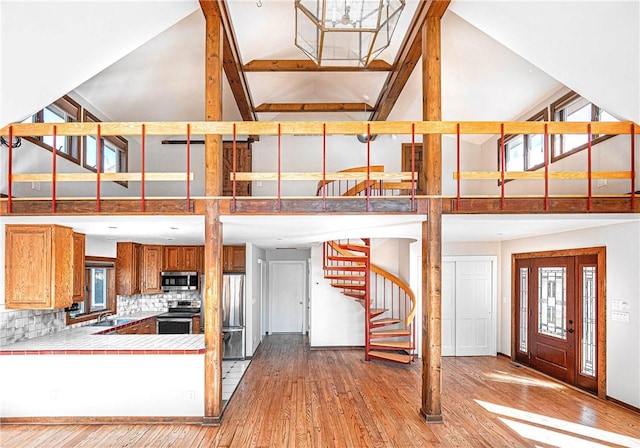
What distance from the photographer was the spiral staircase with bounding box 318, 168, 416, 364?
750 cm

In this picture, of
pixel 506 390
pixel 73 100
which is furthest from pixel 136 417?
pixel 506 390

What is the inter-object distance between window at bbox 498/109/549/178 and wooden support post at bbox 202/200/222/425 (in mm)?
5278

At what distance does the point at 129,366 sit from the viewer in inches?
178

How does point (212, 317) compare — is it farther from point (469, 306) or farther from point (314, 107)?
point (469, 306)

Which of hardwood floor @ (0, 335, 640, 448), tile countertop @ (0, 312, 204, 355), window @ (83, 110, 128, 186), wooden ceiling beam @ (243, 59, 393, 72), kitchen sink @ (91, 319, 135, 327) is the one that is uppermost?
wooden ceiling beam @ (243, 59, 393, 72)

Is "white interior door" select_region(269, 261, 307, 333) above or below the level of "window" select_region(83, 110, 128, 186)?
below

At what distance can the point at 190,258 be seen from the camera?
27.2 ft

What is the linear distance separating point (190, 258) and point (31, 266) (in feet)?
11.9

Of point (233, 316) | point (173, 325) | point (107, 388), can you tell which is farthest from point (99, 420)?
point (233, 316)

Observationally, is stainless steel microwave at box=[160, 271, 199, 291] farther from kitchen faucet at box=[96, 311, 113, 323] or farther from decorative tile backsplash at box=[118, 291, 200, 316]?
kitchen faucet at box=[96, 311, 113, 323]

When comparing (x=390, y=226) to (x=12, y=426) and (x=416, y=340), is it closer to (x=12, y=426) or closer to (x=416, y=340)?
(x=416, y=340)

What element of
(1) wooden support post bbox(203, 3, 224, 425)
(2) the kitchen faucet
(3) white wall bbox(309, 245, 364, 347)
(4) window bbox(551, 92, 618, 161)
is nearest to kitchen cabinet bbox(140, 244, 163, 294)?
(2) the kitchen faucet

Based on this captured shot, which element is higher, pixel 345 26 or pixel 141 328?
pixel 345 26

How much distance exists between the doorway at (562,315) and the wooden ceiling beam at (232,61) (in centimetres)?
556
